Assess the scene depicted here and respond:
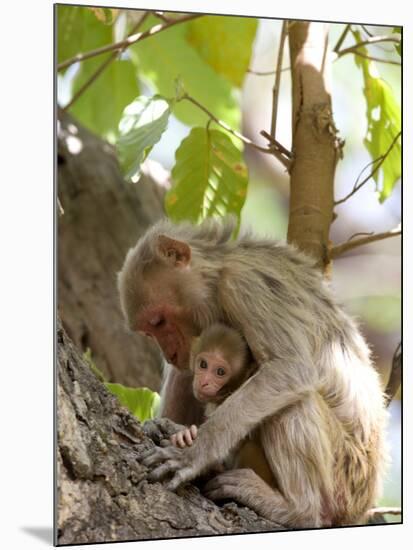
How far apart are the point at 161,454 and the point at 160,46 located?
2207mm

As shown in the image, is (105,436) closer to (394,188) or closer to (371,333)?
(371,333)

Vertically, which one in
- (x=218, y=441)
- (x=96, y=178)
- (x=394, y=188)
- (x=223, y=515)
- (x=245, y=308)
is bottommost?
(x=223, y=515)

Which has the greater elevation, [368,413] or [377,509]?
[368,413]

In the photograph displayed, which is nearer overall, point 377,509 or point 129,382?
point 377,509

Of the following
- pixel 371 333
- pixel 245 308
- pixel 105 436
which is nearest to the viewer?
pixel 105 436

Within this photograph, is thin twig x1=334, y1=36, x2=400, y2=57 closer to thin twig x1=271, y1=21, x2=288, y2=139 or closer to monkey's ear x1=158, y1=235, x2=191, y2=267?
thin twig x1=271, y1=21, x2=288, y2=139

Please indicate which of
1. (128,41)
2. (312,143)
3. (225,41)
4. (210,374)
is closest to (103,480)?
(210,374)

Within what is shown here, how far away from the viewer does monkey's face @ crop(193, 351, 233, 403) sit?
14.4ft

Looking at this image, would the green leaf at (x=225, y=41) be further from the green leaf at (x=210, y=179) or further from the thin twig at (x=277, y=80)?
the green leaf at (x=210, y=179)

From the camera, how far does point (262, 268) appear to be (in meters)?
4.51

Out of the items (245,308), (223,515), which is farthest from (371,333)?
(223,515)

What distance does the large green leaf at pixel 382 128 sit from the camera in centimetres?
520

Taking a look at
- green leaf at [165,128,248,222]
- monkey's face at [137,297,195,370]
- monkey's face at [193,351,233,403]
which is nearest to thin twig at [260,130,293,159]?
green leaf at [165,128,248,222]

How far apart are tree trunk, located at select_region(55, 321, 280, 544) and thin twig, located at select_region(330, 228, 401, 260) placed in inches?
55.3
